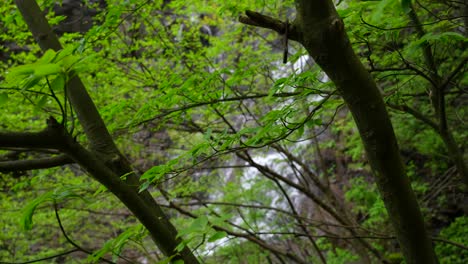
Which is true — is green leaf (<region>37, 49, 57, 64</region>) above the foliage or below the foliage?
above

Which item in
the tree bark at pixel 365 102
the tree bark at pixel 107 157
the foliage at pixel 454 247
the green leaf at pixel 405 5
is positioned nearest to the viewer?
the green leaf at pixel 405 5

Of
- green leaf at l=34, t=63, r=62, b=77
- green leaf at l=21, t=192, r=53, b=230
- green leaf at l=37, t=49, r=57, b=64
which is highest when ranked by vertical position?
green leaf at l=37, t=49, r=57, b=64

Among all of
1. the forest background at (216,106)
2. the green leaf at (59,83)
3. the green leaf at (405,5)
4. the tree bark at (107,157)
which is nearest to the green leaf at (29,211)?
the forest background at (216,106)

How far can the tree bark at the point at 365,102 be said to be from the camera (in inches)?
37.9

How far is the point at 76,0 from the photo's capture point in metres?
13.8

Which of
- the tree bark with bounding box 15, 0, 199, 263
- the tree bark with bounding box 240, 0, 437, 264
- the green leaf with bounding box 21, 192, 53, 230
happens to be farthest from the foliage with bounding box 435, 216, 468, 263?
the green leaf with bounding box 21, 192, 53, 230

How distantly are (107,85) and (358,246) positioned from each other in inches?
144

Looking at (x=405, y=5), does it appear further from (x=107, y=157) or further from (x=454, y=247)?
(x=454, y=247)

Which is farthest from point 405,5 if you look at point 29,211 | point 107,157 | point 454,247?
point 454,247

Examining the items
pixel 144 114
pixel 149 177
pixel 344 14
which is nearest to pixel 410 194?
pixel 344 14

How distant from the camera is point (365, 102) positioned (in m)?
1.05

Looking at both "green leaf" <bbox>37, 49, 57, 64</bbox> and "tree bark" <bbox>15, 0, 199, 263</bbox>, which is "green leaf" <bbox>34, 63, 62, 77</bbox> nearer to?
"green leaf" <bbox>37, 49, 57, 64</bbox>

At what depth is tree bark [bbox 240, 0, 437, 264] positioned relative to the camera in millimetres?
961

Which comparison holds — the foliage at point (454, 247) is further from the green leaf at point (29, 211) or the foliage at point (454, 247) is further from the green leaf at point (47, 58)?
the green leaf at point (47, 58)
